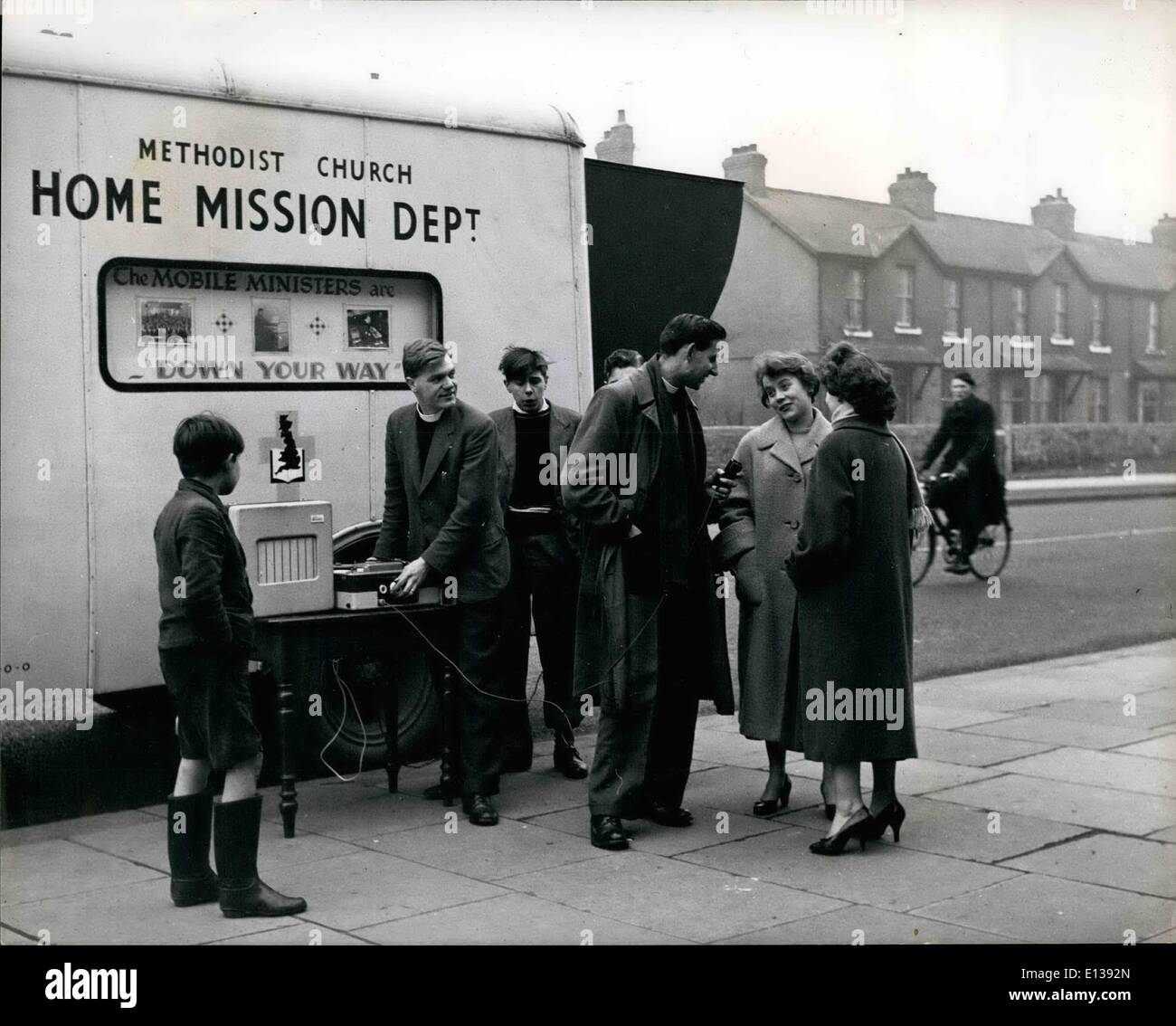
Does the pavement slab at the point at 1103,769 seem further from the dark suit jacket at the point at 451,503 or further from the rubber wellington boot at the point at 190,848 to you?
the rubber wellington boot at the point at 190,848

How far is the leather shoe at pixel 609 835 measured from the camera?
580 cm

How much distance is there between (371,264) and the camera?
6895 millimetres

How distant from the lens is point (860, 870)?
18.0 feet

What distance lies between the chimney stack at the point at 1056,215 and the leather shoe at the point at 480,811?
42.9m

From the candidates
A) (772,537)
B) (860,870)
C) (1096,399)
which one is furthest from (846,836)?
(1096,399)

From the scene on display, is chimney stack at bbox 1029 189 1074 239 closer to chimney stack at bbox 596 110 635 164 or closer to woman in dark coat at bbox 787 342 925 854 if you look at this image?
chimney stack at bbox 596 110 635 164

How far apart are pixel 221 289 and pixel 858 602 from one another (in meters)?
3.12

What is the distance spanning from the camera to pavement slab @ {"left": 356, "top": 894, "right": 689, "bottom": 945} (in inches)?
185

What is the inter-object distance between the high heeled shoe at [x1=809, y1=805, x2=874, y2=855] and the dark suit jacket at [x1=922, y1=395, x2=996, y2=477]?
8.52 meters

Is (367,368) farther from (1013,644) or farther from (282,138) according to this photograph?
(1013,644)

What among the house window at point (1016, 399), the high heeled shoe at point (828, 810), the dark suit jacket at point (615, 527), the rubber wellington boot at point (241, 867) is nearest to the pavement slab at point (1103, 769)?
the high heeled shoe at point (828, 810)

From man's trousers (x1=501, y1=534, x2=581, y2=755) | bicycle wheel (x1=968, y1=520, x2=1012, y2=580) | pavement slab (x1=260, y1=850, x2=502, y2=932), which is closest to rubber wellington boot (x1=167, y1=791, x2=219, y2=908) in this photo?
pavement slab (x1=260, y1=850, x2=502, y2=932)

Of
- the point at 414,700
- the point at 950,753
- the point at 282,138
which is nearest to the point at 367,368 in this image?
the point at 282,138

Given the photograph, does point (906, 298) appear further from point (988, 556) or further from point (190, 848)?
point (190, 848)
